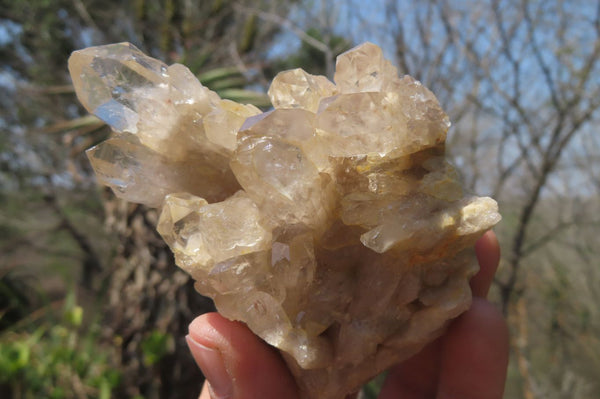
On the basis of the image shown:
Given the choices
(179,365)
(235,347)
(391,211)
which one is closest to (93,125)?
(179,365)

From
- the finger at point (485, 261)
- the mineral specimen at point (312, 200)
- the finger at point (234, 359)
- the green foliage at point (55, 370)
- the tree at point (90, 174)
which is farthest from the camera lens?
the green foliage at point (55, 370)

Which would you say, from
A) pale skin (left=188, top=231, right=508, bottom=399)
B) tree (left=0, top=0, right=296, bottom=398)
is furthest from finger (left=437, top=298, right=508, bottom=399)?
tree (left=0, top=0, right=296, bottom=398)

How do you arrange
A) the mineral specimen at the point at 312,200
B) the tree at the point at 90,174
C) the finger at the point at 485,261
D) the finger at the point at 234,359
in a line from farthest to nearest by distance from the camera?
the tree at the point at 90,174
the finger at the point at 485,261
the finger at the point at 234,359
the mineral specimen at the point at 312,200

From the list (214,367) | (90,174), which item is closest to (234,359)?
(214,367)

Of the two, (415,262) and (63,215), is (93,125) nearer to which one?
(415,262)

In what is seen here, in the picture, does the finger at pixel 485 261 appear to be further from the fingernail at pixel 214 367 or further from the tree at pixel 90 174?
the tree at pixel 90 174

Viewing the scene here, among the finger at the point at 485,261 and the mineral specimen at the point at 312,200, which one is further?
the finger at the point at 485,261

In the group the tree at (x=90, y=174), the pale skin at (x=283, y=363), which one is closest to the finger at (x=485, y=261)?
the pale skin at (x=283, y=363)
